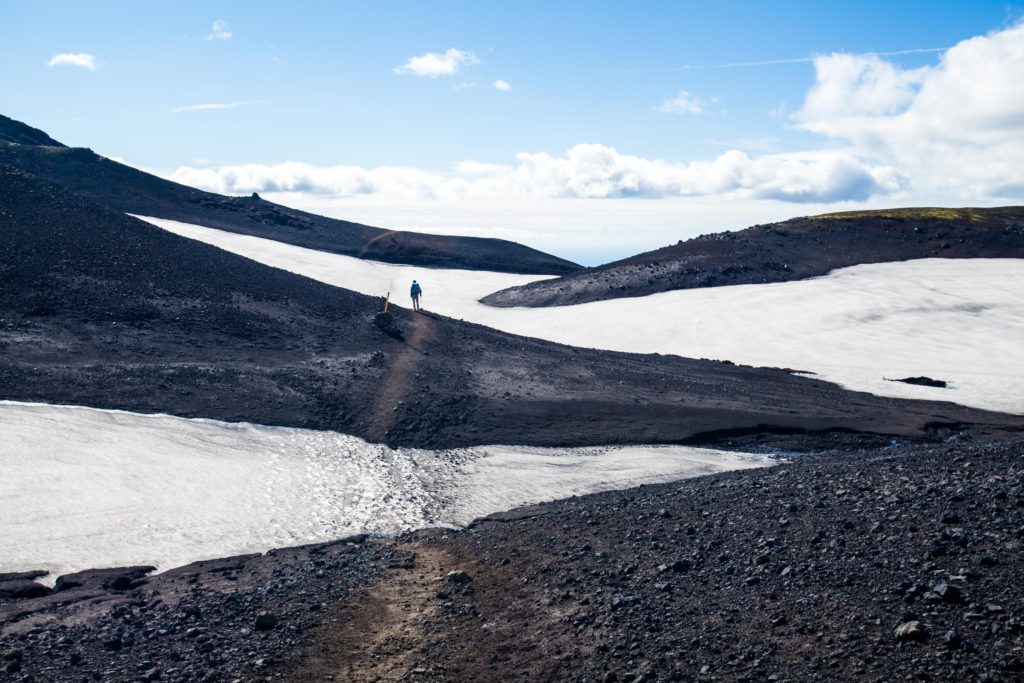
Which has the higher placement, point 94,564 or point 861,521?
point 861,521

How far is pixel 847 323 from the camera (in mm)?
55812

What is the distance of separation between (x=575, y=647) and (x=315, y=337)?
26991mm

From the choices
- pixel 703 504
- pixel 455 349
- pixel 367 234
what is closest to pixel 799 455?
pixel 703 504

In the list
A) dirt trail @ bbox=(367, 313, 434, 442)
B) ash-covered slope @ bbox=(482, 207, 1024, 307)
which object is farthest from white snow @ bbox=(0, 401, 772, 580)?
ash-covered slope @ bbox=(482, 207, 1024, 307)

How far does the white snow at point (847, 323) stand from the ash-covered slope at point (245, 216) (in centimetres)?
2289

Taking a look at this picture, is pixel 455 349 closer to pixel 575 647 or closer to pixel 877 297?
pixel 575 647

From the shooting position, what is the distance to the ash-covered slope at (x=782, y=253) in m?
68.2

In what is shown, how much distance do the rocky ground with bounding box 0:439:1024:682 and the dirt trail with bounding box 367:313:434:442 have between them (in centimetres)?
1085

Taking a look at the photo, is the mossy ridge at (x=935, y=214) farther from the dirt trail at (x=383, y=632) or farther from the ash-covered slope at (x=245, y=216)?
the dirt trail at (x=383, y=632)

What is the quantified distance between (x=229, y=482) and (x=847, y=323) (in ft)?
149

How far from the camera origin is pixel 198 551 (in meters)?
18.8

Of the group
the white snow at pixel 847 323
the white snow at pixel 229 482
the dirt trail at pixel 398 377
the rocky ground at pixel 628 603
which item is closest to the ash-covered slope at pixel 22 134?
the white snow at pixel 847 323

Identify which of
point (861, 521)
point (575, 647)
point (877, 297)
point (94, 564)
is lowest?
point (94, 564)

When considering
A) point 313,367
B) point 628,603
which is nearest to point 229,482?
point 313,367
